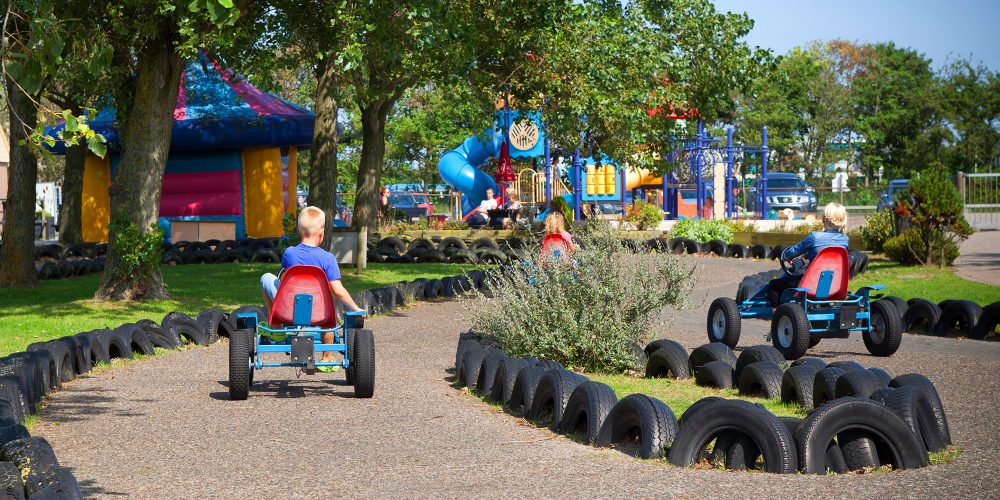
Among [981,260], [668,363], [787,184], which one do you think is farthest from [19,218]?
[787,184]

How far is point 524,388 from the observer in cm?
719

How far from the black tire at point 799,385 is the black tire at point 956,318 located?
4799 mm

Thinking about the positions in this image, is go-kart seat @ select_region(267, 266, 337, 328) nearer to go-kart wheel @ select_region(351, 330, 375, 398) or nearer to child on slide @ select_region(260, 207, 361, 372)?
child on slide @ select_region(260, 207, 361, 372)

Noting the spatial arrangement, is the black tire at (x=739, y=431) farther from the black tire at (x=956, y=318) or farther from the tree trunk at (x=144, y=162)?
the tree trunk at (x=144, y=162)

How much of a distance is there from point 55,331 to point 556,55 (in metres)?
8.85

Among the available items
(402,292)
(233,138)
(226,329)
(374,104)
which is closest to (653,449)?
(226,329)

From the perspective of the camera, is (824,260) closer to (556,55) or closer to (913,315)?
(913,315)

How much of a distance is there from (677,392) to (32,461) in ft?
14.8

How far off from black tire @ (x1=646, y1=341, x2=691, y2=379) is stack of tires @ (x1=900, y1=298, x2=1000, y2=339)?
3.93 metres

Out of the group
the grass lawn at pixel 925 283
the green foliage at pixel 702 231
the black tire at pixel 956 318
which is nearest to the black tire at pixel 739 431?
the black tire at pixel 956 318

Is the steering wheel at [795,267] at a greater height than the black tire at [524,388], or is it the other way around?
the steering wheel at [795,267]

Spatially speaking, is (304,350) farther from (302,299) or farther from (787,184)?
(787,184)

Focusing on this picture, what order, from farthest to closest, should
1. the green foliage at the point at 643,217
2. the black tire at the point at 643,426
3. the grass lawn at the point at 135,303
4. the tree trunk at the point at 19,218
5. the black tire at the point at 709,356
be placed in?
1. the green foliage at the point at 643,217
2. the tree trunk at the point at 19,218
3. the grass lawn at the point at 135,303
4. the black tire at the point at 709,356
5. the black tire at the point at 643,426

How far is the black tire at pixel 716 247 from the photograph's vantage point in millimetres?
25172
